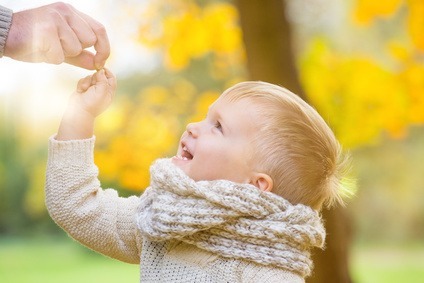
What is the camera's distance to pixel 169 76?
12.5m

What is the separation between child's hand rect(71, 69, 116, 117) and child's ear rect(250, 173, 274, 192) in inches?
18.6

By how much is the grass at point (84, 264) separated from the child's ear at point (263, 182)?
10568 mm

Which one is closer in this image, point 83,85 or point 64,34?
point 64,34

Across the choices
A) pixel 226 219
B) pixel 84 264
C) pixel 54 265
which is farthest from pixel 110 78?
pixel 84 264

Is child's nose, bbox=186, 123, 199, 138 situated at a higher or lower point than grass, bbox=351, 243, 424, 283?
higher

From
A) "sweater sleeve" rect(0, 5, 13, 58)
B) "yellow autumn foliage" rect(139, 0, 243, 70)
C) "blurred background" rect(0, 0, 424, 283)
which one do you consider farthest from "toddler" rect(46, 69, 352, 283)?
"yellow autumn foliage" rect(139, 0, 243, 70)

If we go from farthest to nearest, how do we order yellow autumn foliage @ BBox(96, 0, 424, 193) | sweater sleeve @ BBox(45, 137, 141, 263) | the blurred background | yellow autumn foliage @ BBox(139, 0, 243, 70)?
1. yellow autumn foliage @ BBox(139, 0, 243, 70)
2. yellow autumn foliage @ BBox(96, 0, 424, 193)
3. the blurred background
4. sweater sleeve @ BBox(45, 137, 141, 263)

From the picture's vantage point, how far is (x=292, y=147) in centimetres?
202

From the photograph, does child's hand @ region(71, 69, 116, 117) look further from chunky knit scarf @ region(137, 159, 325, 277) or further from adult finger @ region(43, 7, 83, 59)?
chunky knit scarf @ region(137, 159, 325, 277)

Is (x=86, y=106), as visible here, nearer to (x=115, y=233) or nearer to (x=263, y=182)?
(x=115, y=233)

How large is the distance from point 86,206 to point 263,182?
1.59 feet

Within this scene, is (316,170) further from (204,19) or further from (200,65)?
(200,65)

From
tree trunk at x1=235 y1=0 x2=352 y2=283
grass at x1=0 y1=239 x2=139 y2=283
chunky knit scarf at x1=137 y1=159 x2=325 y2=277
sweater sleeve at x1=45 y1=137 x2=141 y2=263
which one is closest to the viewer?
chunky knit scarf at x1=137 y1=159 x2=325 y2=277

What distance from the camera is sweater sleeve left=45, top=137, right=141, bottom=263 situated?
202cm
